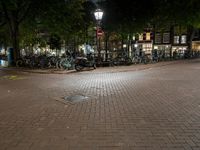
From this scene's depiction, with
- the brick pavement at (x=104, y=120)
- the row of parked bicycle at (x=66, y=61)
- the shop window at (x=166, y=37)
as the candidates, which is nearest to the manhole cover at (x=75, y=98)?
the brick pavement at (x=104, y=120)

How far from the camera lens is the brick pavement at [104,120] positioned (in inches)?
176

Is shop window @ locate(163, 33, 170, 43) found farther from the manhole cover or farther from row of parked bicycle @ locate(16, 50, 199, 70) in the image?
the manhole cover

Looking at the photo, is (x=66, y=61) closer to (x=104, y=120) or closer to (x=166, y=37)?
(x=104, y=120)

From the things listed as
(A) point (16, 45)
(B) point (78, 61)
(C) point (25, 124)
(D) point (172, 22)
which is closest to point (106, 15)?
(D) point (172, 22)

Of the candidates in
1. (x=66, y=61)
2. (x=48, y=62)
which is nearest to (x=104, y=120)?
(x=66, y=61)

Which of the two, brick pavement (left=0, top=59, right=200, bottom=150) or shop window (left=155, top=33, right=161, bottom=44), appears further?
shop window (left=155, top=33, right=161, bottom=44)

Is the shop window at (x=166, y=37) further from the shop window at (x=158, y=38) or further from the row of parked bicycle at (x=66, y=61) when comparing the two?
the row of parked bicycle at (x=66, y=61)

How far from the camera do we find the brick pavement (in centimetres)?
446

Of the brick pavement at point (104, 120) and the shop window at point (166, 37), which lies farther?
the shop window at point (166, 37)

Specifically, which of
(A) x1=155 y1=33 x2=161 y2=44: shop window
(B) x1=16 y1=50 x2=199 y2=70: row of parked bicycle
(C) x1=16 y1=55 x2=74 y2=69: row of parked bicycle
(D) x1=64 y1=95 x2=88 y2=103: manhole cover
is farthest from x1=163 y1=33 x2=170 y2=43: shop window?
(D) x1=64 y1=95 x2=88 y2=103: manhole cover

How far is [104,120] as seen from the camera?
5781 mm

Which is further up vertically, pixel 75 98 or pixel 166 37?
pixel 166 37

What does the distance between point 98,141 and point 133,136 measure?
0.74 metres

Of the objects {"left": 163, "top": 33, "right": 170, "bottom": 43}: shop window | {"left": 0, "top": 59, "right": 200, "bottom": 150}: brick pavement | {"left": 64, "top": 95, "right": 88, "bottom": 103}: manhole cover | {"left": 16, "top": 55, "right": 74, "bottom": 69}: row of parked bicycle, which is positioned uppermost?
{"left": 163, "top": 33, "right": 170, "bottom": 43}: shop window
